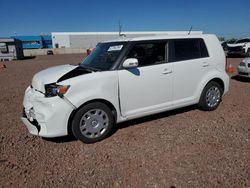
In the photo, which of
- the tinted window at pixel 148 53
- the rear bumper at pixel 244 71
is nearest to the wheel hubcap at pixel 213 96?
the tinted window at pixel 148 53

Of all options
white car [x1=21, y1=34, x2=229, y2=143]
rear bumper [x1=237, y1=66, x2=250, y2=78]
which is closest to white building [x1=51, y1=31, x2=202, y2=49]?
rear bumper [x1=237, y1=66, x2=250, y2=78]

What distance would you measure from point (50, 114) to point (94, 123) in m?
0.76

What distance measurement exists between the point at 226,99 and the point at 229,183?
13.0 feet

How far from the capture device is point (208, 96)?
4.81 meters

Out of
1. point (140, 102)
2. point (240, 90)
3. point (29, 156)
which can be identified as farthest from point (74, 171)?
point (240, 90)

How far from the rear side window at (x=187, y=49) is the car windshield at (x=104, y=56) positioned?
1.11m

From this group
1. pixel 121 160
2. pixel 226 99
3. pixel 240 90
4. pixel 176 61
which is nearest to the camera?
pixel 121 160

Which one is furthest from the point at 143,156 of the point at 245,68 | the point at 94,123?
the point at 245,68

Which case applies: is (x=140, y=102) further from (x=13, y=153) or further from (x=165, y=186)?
(x=13, y=153)

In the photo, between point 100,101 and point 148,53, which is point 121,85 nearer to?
point 100,101

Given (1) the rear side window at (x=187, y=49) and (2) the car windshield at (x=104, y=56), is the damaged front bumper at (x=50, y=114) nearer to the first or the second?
(2) the car windshield at (x=104, y=56)

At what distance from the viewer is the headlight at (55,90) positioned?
10.5ft

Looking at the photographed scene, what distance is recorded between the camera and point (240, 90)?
6965 millimetres

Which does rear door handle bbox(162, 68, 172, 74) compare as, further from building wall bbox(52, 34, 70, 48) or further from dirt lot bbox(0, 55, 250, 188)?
building wall bbox(52, 34, 70, 48)
